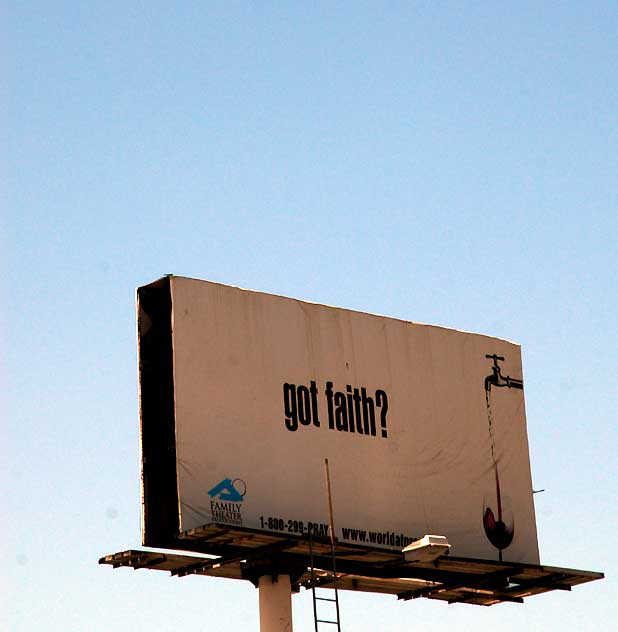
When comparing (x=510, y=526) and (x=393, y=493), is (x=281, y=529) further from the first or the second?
(x=510, y=526)

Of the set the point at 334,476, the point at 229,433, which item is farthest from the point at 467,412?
the point at 229,433

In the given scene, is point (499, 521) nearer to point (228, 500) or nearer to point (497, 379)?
point (497, 379)

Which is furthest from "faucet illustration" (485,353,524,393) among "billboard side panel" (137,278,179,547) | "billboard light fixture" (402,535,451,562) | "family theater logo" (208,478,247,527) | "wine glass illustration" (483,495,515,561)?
"billboard side panel" (137,278,179,547)

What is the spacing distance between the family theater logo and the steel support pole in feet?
4.52

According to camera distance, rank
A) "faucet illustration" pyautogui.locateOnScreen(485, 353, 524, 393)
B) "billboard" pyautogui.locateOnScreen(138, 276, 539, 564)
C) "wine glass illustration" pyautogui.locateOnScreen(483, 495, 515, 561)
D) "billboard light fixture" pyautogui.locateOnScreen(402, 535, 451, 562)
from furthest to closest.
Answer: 1. "faucet illustration" pyautogui.locateOnScreen(485, 353, 524, 393)
2. "wine glass illustration" pyautogui.locateOnScreen(483, 495, 515, 561)
3. "billboard light fixture" pyautogui.locateOnScreen(402, 535, 451, 562)
4. "billboard" pyautogui.locateOnScreen(138, 276, 539, 564)

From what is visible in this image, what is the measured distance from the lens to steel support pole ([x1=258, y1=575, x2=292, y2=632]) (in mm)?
24969

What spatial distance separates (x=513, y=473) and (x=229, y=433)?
571cm

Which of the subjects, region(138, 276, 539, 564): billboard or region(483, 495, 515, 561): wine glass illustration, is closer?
region(138, 276, 539, 564): billboard

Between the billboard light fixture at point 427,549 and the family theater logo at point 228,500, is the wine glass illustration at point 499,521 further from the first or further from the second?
the family theater logo at point 228,500

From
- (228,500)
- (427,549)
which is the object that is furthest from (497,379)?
(228,500)

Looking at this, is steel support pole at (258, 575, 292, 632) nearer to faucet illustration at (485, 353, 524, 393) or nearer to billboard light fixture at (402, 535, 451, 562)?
billboard light fixture at (402, 535, 451, 562)

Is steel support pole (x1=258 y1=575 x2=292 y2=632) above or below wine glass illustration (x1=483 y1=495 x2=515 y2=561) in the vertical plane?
below

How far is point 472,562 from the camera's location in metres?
26.9

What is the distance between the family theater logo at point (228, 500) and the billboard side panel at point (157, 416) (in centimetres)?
54
